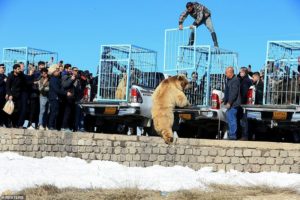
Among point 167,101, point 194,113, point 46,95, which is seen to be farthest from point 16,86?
point 194,113

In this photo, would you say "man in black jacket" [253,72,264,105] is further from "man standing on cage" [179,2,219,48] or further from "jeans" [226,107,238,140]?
"man standing on cage" [179,2,219,48]

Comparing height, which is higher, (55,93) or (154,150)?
(55,93)

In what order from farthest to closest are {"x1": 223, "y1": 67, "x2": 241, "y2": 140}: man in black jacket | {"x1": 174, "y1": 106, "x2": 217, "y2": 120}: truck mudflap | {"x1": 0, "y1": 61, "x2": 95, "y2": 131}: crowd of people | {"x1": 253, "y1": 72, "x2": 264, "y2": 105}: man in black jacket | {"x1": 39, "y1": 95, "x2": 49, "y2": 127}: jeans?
{"x1": 39, "y1": 95, "x2": 49, "y2": 127}: jeans → {"x1": 0, "y1": 61, "x2": 95, "y2": 131}: crowd of people → {"x1": 174, "y1": 106, "x2": 217, "y2": 120}: truck mudflap → {"x1": 253, "y1": 72, "x2": 264, "y2": 105}: man in black jacket → {"x1": 223, "y1": 67, "x2": 241, "y2": 140}: man in black jacket

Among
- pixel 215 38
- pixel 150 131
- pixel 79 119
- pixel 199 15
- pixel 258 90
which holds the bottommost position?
pixel 150 131

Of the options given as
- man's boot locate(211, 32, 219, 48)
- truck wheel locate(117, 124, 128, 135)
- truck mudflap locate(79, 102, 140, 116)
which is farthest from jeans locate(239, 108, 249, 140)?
truck wheel locate(117, 124, 128, 135)

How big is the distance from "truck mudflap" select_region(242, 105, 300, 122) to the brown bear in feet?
4.81

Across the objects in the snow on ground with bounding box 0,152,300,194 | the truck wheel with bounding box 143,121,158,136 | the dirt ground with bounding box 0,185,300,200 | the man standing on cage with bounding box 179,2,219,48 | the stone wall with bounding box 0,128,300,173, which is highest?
the man standing on cage with bounding box 179,2,219,48

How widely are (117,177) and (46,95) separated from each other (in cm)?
552

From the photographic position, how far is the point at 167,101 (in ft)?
51.6

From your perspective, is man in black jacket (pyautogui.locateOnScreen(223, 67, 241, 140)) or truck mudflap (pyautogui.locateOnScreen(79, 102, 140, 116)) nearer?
man in black jacket (pyautogui.locateOnScreen(223, 67, 241, 140))

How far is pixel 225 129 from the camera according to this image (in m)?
17.4

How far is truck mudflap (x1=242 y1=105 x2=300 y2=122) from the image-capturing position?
15.1m

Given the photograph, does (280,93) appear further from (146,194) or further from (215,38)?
(146,194)

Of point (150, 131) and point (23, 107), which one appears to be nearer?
point (23, 107)
